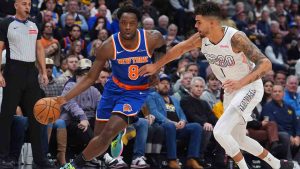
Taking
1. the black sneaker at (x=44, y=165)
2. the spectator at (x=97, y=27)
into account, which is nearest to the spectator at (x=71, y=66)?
the black sneaker at (x=44, y=165)

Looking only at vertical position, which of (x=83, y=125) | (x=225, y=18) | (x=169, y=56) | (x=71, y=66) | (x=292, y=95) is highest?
(x=225, y=18)

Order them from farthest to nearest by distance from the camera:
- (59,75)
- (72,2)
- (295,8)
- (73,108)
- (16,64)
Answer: (295,8), (72,2), (59,75), (73,108), (16,64)

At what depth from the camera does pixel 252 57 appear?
8.06 m

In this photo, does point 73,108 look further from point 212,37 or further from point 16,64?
point 212,37

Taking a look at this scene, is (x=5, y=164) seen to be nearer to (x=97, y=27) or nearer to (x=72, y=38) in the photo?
(x=72, y=38)

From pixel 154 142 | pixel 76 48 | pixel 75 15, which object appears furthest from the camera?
pixel 75 15

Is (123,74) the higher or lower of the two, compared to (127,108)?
higher

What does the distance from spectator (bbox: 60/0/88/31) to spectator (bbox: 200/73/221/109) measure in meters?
3.53

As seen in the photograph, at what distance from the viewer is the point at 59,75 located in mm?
12203

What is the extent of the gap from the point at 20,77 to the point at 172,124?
2.92 m

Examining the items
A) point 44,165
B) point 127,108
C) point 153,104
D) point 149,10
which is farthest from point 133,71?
point 149,10

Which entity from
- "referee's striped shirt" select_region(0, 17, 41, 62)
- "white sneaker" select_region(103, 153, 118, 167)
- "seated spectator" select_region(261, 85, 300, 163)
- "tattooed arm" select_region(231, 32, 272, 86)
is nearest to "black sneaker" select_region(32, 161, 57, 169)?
"white sneaker" select_region(103, 153, 118, 167)

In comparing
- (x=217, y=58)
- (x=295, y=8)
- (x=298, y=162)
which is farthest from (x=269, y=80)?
(x=295, y=8)

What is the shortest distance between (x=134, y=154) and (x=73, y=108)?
4.12ft
